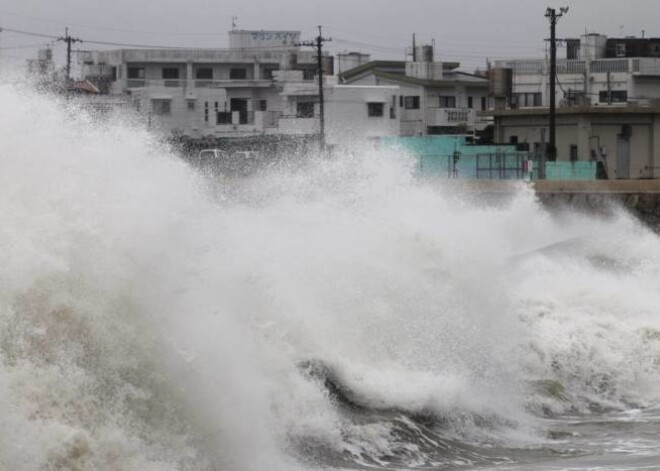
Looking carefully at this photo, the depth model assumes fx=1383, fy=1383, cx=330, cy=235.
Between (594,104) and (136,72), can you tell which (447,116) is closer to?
(594,104)

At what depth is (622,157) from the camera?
45.0m

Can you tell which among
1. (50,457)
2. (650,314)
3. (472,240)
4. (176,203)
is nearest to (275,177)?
(472,240)

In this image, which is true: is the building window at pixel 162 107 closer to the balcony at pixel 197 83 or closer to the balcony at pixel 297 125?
the balcony at pixel 197 83

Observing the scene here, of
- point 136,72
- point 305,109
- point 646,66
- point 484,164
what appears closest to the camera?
point 484,164

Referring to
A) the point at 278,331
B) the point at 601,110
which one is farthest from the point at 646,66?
the point at 278,331

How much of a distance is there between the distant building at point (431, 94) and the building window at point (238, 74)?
5548mm

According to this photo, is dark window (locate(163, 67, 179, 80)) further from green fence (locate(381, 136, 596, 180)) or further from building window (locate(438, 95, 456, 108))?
green fence (locate(381, 136, 596, 180))

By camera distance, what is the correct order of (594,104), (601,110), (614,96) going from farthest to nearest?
(614,96) < (594,104) < (601,110)

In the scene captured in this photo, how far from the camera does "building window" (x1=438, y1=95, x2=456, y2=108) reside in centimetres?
5894

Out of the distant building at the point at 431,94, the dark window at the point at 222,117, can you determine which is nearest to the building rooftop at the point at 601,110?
the distant building at the point at 431,94

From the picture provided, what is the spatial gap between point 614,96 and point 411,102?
29.9 ft

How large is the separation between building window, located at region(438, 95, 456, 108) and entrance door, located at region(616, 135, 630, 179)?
14.9 m

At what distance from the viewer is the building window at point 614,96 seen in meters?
51.5

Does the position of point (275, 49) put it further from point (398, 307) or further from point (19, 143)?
point (19, 143)
